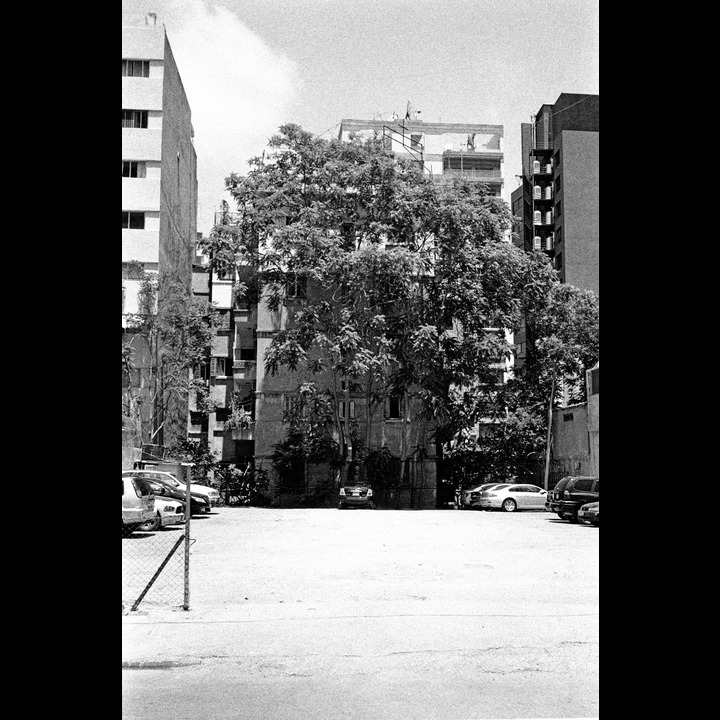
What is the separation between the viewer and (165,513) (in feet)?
79.5

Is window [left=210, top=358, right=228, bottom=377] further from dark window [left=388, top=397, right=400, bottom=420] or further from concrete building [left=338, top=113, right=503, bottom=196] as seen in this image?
concrete building [left=338, top=113, right=503, bottom=196]

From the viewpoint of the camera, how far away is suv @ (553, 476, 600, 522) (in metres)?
28.2

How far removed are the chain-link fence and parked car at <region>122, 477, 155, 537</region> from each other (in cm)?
40

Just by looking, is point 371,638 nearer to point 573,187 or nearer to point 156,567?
point 156,567

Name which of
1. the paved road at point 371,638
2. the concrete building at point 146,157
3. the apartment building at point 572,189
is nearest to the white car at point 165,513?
the paved road at point 371,638

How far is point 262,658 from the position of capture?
383 inches

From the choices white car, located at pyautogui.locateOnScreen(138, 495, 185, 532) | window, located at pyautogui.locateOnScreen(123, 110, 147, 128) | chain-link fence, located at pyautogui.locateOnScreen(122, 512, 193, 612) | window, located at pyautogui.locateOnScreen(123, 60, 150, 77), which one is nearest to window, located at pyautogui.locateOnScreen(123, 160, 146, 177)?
window, located at pyautogui.locateOnScreen(123, 110, 147, 128)

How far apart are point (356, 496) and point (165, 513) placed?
13.8 meters

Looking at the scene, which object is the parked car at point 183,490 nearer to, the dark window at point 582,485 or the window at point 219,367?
the dark window at point 582,485
